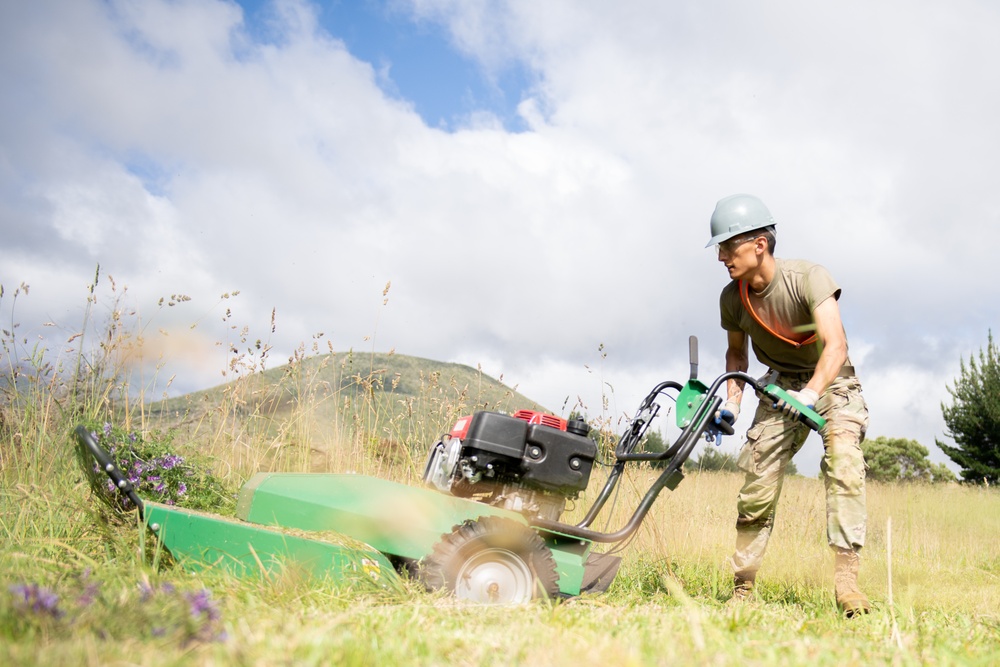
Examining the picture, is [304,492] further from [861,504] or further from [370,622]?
[861,504]

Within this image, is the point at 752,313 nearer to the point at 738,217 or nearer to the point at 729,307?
the point at 729,307

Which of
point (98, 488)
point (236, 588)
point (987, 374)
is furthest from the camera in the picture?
point (987, 374)

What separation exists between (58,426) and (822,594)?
4.60 m

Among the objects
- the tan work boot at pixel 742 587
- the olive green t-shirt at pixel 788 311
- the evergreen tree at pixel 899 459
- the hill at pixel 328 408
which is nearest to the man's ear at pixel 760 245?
the olive green t-shirt at pixel 788 311

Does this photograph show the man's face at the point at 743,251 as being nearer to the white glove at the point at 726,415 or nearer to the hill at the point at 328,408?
the white glove at the point at 726,415

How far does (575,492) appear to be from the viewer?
11.7 ft

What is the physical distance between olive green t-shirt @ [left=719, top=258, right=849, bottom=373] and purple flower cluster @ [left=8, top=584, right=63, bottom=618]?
10.8ft

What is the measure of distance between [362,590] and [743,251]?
2393mm

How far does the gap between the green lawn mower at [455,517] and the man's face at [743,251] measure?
0.58 m

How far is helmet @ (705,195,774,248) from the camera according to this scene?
396 cm

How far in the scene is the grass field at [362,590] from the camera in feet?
5.95

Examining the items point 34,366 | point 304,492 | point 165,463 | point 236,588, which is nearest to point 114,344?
point 34,366

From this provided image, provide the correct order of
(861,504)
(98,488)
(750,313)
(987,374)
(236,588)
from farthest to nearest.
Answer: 1. (987,374)
2. (750,313)
3. (861,504)
4. (98,488)
5. (236,588)

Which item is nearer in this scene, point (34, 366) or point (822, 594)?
point (822, 594)
